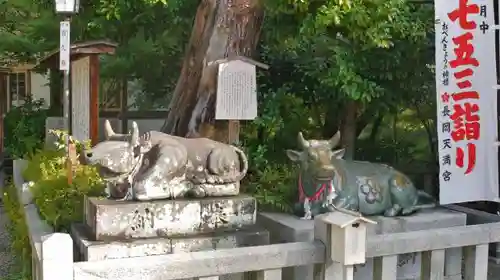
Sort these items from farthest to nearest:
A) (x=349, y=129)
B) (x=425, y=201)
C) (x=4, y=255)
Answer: (x=349, y=129) < (x=4, y=255) < (x=425, y=201)

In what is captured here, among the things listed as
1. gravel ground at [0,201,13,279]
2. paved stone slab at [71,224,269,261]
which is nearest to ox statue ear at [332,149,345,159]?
paved stone slab at [71,224,269,261]

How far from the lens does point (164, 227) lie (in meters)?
4.22

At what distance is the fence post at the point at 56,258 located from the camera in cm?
297

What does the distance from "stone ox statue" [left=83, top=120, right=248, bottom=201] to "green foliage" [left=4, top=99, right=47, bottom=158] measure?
6.72m

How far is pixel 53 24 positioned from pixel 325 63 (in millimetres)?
5907

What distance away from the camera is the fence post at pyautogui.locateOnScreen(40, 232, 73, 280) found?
9.74 feet

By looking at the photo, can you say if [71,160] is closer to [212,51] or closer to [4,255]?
[212,51]

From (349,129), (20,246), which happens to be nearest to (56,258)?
(20,246)

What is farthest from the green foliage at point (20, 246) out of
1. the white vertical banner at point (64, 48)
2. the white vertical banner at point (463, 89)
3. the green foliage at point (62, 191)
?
the white vertical banner at point (463, 89)

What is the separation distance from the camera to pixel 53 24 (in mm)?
10633

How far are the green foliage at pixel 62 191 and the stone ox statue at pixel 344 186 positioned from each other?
5.75ft

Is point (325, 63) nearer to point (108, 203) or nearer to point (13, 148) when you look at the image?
point (108, 203)

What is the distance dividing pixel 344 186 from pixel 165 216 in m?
1.65

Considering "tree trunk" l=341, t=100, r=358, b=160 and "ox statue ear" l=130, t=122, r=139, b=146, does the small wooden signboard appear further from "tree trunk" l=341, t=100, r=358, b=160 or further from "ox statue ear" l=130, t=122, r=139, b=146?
"tree trunk" l=341, t=100, r=358, b=160
